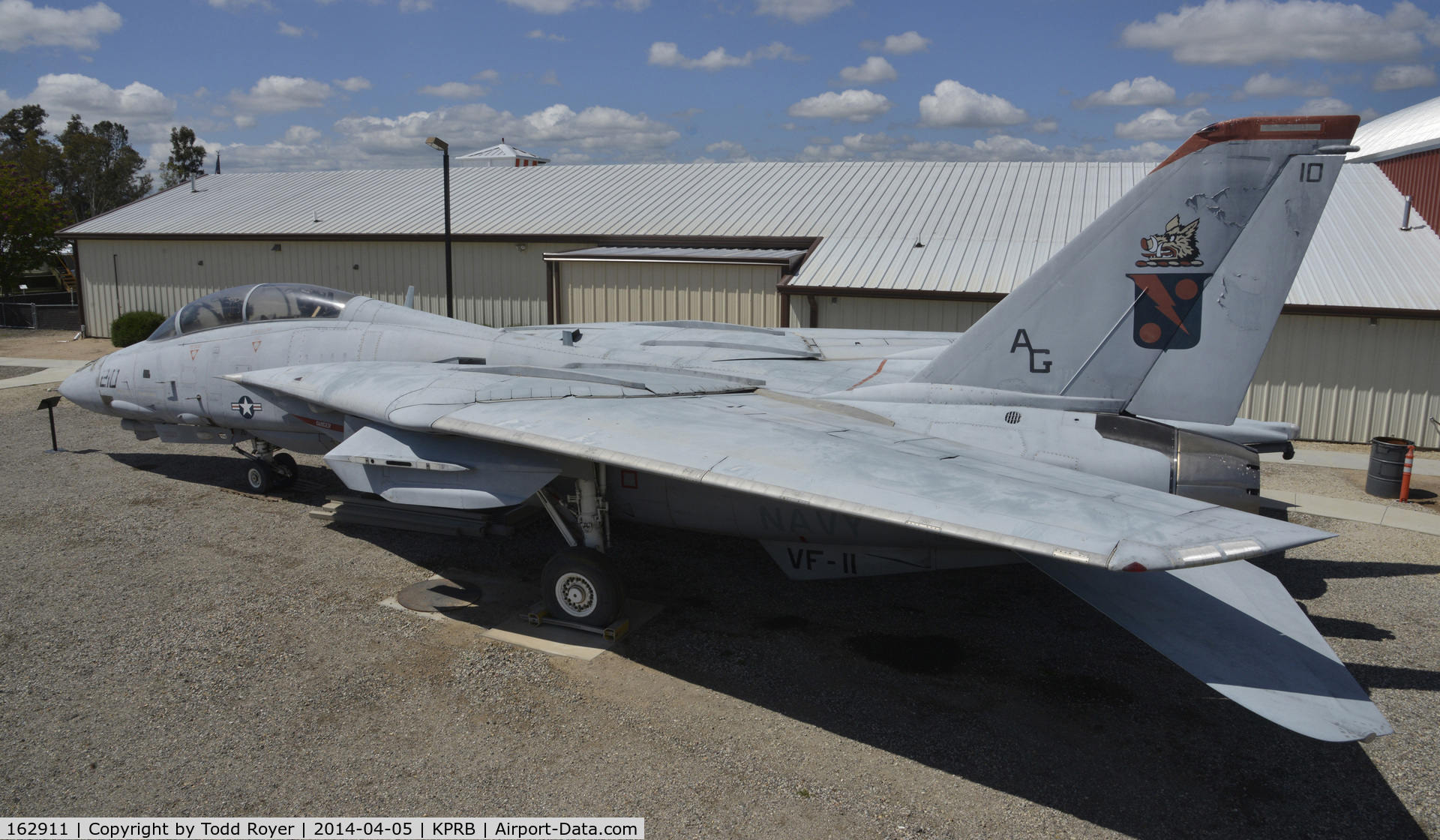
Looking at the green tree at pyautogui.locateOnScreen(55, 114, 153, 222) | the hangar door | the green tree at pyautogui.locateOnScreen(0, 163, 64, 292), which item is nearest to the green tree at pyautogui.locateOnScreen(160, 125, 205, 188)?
the green tree at pyautogui.locateOnScreen(55, 114, 153, 222)

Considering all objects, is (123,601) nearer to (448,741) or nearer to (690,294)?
(448,741)

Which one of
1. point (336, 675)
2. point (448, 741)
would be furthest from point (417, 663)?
point (448, 741)

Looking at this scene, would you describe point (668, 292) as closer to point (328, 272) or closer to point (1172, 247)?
point (328, 272)

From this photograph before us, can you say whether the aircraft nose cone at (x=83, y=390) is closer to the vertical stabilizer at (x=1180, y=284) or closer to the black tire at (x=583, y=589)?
the black tire at (x=583, y=589)

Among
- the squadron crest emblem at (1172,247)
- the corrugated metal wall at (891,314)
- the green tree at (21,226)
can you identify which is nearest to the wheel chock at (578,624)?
the squadron crest emblem at (1172,247)

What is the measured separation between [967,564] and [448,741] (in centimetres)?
447

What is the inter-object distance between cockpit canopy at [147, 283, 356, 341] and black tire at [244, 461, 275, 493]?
2001mm

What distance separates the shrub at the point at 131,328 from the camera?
79.7ft

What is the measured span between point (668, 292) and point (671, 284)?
0.66 ft

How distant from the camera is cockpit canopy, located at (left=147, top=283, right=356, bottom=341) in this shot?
10.8m

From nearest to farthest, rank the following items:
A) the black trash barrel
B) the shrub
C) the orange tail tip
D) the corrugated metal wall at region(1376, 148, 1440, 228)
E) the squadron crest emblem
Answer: the orange tail tip < the squadron crest emblem < the black trash barrel < the corrugated metal wall at region(1376, 148, 1440, 228) < the shrub

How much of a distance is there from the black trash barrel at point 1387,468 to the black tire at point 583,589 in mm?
11626

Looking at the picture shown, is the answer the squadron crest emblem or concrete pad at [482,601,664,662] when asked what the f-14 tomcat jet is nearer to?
the squadron crest emblem

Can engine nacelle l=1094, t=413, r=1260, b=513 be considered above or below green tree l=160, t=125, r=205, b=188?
below
